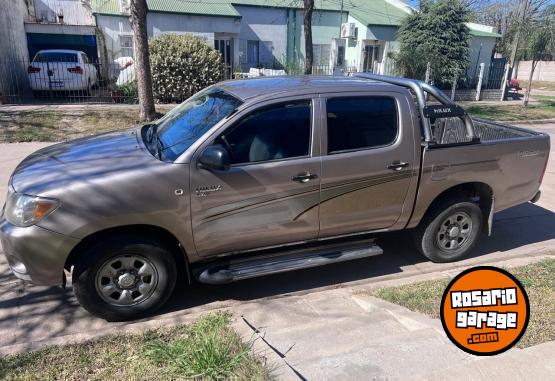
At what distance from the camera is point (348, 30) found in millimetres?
24156

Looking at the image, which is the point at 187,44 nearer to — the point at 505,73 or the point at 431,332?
the point at 431,332

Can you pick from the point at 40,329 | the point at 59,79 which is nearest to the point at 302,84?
the point at 40,329

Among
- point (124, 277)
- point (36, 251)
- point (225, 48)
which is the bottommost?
point (124, 277)

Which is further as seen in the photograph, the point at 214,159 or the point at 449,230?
the point at 449,230

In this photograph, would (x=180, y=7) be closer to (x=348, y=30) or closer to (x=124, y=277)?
(x=348, y=30)

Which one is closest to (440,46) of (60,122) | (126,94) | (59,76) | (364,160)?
(126,94)

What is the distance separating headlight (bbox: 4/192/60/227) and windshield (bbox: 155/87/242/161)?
0.92 m

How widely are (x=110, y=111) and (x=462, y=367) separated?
11.6 metres

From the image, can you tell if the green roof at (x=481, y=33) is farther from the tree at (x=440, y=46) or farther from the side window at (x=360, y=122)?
the side window at (x=360, y=122)

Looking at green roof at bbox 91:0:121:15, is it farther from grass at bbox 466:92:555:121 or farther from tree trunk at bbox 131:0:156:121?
grass at bbox 466:92:555:121

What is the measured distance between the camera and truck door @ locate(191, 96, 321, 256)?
3.82m

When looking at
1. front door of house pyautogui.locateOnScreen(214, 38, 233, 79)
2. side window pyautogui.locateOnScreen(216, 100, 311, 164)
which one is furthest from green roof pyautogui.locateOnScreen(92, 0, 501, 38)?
side window pyautogui.locateOnScreen(216, 100, 311, 164)

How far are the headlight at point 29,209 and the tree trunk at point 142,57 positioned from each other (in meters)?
7.96

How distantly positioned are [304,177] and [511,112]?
656 inches
